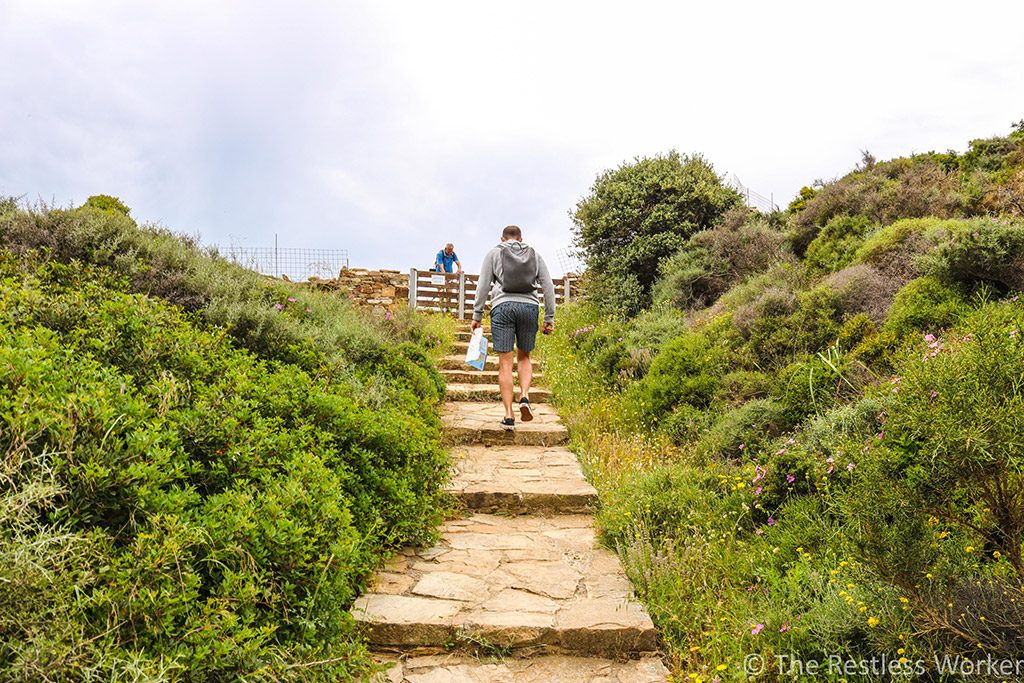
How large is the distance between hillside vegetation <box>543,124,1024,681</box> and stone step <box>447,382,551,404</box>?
609 mm

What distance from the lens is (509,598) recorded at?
12.4ft

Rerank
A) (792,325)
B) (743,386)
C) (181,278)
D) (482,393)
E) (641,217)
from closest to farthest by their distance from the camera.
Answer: (181,278), (743,386), (792,325), (482,393), (641,217)

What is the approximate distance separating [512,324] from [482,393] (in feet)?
7.20

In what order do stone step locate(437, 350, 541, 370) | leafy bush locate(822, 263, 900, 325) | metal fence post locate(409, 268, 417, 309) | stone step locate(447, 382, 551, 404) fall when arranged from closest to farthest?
leafy bush locate(822, 263, 900, 325), stone step locate(447, 382, 551, 404), stone step locate(437, 350, 541, 370), metal fence post locate(409, 268, 417, 309)

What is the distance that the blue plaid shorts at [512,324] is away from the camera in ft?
23.0

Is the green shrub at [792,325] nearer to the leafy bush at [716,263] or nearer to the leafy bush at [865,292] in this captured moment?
the leafy bush at [865,292]

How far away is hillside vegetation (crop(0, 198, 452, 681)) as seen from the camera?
2199 millimetres

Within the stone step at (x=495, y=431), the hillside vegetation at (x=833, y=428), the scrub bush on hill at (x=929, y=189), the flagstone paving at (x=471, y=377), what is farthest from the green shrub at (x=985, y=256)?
the flagstone paving at (x=471, y=377)

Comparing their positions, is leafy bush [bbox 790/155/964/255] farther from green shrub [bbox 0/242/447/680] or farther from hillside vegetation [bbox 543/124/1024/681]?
green shrub [bbox 0/242/447/680]

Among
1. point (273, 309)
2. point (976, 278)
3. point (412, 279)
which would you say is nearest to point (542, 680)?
point (273, 309)

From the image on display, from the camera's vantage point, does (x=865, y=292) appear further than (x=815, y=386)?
Yes

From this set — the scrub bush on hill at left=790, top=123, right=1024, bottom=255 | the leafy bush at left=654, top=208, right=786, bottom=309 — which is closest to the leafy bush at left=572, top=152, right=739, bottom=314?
the leafy bush at left=654, top=208, right=786, bottom=309

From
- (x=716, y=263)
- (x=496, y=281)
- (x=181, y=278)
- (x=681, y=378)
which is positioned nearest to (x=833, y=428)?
(x=681, y=378)

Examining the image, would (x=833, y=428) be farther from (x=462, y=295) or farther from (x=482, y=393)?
(x=462, y=295)
